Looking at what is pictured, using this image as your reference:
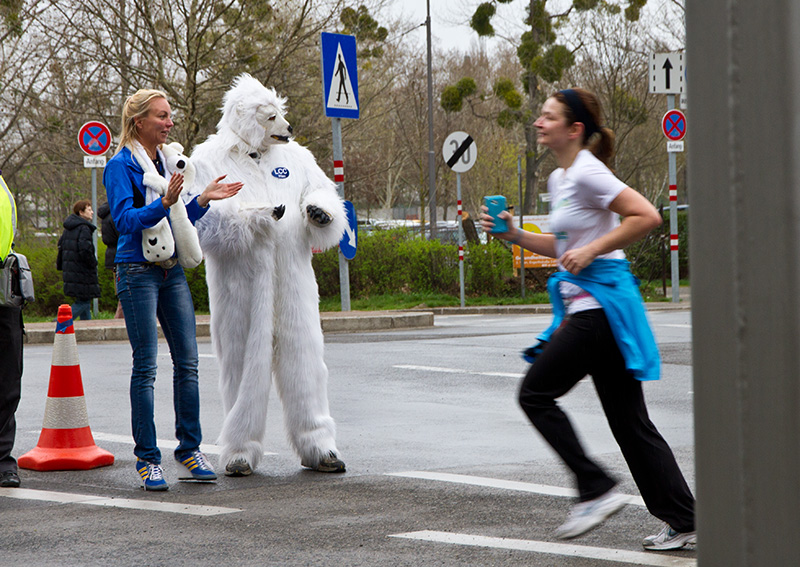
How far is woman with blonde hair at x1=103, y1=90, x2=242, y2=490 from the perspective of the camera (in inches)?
225

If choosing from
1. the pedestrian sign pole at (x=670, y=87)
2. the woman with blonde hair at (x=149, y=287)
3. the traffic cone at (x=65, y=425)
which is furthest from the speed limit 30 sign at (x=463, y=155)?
the woman with blonde hair at (x=149, y=287)

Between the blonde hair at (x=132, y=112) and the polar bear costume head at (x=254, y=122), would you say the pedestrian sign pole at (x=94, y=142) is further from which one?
the blonde hair at (x=132, y=112)

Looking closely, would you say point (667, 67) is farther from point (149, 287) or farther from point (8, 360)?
point (8, 360)

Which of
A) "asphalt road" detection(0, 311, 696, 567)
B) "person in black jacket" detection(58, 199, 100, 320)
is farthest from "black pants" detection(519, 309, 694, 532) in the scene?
"person in black jacket" detection(58, 199, 100, 320)

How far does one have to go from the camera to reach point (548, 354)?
412 cm

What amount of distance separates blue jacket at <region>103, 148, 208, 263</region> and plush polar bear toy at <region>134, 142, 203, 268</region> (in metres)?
0.05

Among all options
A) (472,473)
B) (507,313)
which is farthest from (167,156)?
(507,313)

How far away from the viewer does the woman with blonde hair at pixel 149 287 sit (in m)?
5.72

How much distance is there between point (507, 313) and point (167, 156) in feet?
48.8

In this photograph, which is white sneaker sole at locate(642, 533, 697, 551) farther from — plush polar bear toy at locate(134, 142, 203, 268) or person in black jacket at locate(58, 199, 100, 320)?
person in black jacket at locate(58, 199, 100, 320)

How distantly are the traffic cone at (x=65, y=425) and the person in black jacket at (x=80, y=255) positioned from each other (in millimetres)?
9940

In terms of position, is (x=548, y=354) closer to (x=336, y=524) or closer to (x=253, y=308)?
(x=336, y=524)

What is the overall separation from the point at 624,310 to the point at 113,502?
270 cm

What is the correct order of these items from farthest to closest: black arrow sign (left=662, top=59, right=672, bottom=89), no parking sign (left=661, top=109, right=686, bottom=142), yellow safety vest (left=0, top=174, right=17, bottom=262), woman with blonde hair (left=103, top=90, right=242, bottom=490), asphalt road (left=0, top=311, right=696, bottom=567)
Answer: black arrow sign (left=662, top=59, right=672, bottom=89), no parking sign (left=661, top=109, right=686, bottom=142), yellow safety vest (left=0, top=174, right=17, bottom=262), woman with blonde hair (left=103, top=90, right=242, bottom=490), asphalt road (left=0, top=311, right=696, bottom=567)
